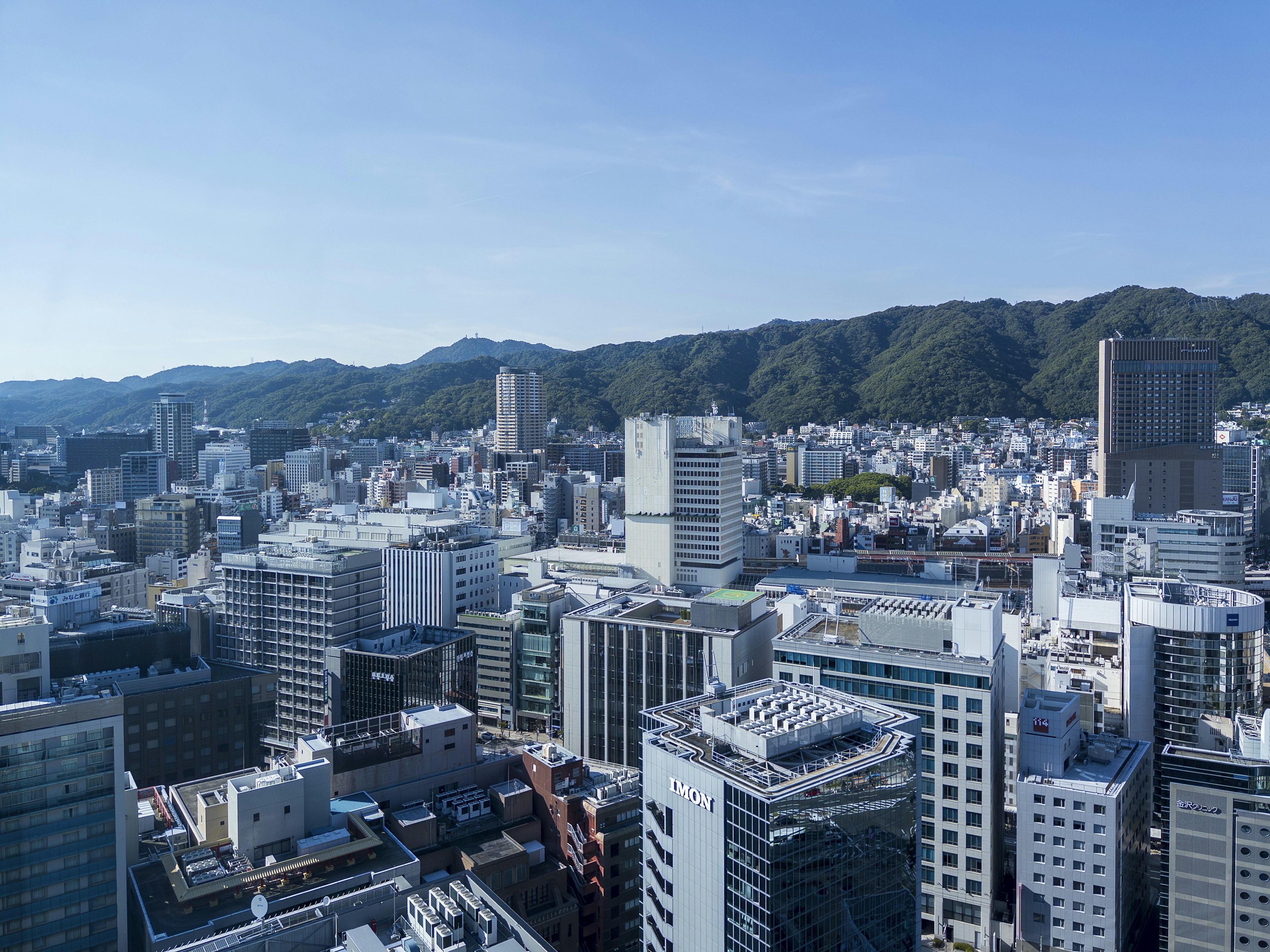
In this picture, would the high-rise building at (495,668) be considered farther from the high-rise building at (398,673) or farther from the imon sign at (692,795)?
the imon sign at (692,795)

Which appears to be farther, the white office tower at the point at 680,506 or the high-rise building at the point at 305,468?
the high-rise building at the point at 305,468

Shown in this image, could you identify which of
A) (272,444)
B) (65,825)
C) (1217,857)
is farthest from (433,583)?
(272,444)

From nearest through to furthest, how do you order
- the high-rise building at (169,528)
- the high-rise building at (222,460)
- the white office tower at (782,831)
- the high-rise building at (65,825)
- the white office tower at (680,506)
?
the white office tower at (782,831) < the high-rise building at (65,825) < the white office tower at (680,506) < the high-rise building at (169,528) < the high-rise building at (222,460)

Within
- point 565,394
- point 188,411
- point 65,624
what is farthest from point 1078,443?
point 188,411

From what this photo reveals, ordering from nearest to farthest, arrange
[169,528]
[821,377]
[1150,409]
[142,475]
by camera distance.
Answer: [169,528] → [1150,409] → [142,475] → [821,377]

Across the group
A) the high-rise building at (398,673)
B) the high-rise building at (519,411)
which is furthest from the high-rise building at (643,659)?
the high-rise building at (519,411)

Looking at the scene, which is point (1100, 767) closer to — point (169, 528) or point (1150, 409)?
point (1150, 409)
